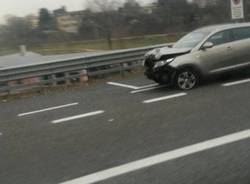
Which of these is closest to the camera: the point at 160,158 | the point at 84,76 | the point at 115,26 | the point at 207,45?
the point at 160,158

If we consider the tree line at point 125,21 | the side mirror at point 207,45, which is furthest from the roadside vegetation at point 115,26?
the side mirror at point 207,45

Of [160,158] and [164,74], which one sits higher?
[164,74]

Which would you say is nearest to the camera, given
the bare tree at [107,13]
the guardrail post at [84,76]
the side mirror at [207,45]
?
the side mirror at [207,45]

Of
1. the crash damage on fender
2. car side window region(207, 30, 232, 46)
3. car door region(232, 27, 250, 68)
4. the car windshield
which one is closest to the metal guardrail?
the car windshield

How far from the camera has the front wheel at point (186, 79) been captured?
10664 mm

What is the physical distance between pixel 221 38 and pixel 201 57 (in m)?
0.86

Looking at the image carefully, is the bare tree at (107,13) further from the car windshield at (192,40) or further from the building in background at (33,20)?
the car windshield at (192,40)

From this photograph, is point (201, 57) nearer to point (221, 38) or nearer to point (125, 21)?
point (221, 38)

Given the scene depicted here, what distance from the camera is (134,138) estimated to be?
6.70 meters

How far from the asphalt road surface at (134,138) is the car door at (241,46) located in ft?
1.83

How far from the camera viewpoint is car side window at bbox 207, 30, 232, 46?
1100 centimetres

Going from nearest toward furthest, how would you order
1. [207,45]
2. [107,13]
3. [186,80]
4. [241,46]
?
[186,80] < [207,45] < [241,46] < [107,13]

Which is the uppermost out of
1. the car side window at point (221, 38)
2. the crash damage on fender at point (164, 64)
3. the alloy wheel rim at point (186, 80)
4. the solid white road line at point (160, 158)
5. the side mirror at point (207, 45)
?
the car side window at point (221, 38)

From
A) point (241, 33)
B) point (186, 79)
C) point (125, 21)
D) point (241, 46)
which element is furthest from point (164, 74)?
point (125, 21)
